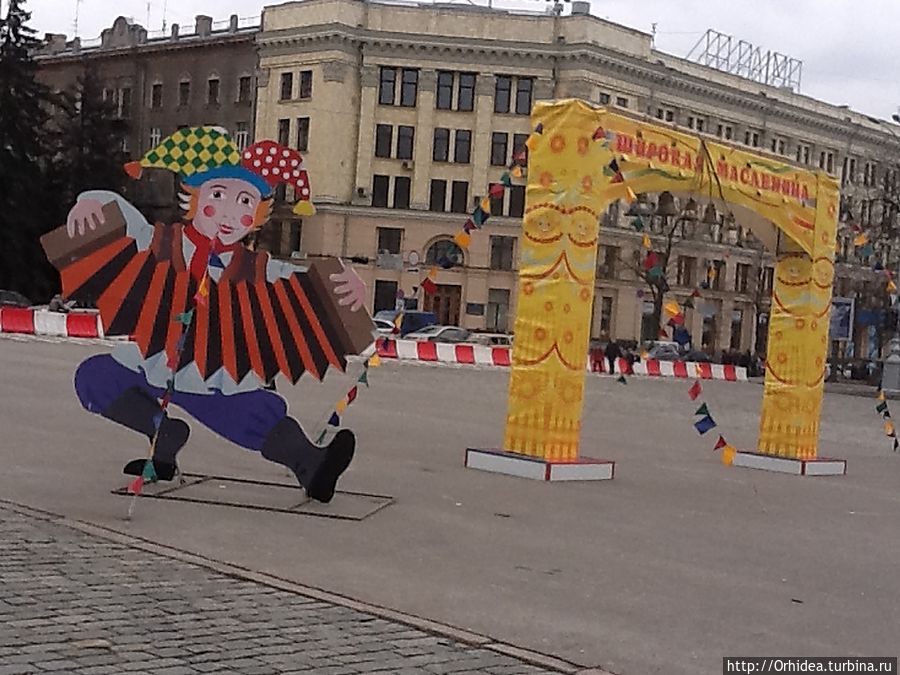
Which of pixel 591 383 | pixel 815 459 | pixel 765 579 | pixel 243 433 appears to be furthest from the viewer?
pixel 591 383

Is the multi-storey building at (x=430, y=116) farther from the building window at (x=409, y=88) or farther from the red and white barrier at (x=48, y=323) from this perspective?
the red and white barrier at (x=48, y=323)

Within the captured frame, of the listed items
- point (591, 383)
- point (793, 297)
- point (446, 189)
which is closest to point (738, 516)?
point (793, 297)

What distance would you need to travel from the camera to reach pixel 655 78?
204ft

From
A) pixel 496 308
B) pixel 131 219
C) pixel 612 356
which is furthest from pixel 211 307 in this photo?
pixel 496 308

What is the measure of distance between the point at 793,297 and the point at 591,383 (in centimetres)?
1835

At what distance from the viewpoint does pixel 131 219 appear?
35.3ft

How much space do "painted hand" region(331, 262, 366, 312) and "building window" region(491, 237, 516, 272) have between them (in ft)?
162

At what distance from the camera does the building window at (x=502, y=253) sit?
60.5m

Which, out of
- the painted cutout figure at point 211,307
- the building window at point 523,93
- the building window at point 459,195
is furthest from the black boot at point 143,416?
the building window at point 523,93

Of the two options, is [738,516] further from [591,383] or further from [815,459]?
[591,383]

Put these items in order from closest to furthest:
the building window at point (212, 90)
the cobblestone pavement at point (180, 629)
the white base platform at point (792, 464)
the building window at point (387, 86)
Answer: the cobblestone pavement at point (180, 629)
the white base platform at point (792, 464)
the building window at point (387, 86)
the building window at point (212, 90)

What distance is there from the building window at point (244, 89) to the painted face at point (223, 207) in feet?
174

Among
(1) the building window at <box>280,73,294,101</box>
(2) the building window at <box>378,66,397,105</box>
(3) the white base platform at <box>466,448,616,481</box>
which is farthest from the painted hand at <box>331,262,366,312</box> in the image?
(1) the building window at <box>280,73,294,101</box>

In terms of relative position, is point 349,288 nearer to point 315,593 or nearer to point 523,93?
point 315,593
